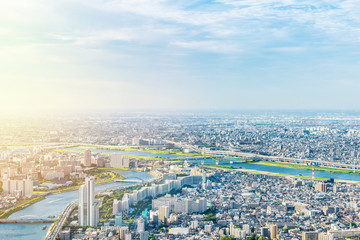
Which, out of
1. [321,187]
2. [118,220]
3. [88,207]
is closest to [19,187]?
[88,207]

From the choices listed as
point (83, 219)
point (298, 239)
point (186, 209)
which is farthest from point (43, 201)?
point (298, 239)

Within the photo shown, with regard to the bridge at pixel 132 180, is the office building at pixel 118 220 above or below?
above

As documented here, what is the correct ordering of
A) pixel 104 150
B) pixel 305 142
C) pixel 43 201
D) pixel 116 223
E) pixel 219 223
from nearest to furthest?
pixel 116 223 → pixel 219 223 → pixel 43 201 → pixel 104 150 → pixel 305 142

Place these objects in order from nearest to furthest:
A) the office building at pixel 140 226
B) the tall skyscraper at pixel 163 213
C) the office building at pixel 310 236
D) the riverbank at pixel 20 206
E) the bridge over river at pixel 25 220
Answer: the office building at pixel 310 236 < the office building at pixel 140 226 < the tall skyscraper at pixel 163 213 < the bridge over river at pixel 25 220 < the riverbank at pixel 20 206

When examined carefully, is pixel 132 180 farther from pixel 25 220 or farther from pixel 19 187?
pixel 25 220

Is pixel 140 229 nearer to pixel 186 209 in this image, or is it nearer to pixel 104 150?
pixel 186 209

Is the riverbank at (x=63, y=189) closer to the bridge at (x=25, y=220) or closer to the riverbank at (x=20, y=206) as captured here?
the riverbank at (x=20, y=206)

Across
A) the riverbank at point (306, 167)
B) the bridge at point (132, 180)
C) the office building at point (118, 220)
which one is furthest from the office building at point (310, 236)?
the riverbank at point (306, 167)

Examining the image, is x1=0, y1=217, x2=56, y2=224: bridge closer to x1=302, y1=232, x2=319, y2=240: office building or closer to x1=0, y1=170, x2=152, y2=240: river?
x1=0, y1=170, x2=152, y2=240: river
